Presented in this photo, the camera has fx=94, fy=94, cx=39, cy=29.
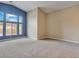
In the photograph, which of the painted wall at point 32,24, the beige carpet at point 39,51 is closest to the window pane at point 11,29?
the painted wall at point 32,24

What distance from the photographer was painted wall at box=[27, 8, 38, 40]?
22.9 ft

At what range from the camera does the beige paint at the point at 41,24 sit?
696 cm

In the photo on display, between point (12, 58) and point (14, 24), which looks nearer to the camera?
point (12, 58)

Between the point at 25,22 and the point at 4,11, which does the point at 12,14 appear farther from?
the point at 25,22

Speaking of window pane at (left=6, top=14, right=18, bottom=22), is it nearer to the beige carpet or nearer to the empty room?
the empty room

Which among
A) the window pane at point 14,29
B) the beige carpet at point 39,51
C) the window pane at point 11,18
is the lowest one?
the beige carpet at point 39,51

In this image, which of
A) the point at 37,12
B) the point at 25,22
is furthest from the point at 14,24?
the point at 37,12

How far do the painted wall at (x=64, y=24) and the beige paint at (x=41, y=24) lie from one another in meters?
0.36

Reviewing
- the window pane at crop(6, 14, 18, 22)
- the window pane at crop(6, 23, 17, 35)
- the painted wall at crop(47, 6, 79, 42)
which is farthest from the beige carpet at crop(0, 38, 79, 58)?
the window pane at crop(6, 14, 18, 22)

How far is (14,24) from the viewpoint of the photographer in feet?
25.1

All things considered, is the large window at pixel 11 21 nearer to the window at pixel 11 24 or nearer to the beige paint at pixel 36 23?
the window at pixel 11 24

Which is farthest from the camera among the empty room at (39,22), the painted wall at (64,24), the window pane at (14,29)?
the window pane at (14,29)

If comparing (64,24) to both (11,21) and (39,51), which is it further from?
(11,21)

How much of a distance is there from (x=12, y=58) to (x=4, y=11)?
4.75 m
